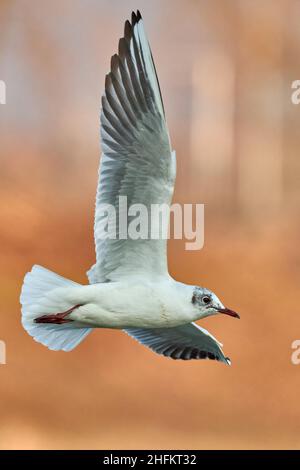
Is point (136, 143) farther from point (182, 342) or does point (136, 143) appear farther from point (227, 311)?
point (182, 342)

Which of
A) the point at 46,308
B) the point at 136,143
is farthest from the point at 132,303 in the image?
the point at 136,143

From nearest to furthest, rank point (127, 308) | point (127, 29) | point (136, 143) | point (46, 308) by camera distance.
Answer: point (127, 29) < point (136, 143) < point (127, 308) < point (46, 308)

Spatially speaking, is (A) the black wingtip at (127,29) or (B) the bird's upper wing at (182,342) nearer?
(A) the black wingtip at (127,29)

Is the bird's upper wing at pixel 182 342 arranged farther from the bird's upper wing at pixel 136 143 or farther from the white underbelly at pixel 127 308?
the bird's upper wing at pixel 136 143

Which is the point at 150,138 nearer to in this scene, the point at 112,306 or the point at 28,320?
the point at 112,306

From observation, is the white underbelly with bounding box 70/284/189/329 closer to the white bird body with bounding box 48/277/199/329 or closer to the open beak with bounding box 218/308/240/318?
the white bird body with bounding box 48/277/199/329

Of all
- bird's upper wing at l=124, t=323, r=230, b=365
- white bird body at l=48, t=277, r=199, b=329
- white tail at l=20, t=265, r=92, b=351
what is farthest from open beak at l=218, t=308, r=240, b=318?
white tail at l=20, t=265, r=92, b=351

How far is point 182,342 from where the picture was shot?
5.32 meters

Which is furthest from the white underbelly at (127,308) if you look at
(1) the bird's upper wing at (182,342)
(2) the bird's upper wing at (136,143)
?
(1) the bird's upper wing at (182,342)

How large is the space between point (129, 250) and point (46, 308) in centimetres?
49

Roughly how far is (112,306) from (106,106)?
0.93m

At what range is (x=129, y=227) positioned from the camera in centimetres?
465

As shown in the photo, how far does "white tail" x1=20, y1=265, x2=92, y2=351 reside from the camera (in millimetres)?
4727

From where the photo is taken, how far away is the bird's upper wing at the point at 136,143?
4410 millimetres
